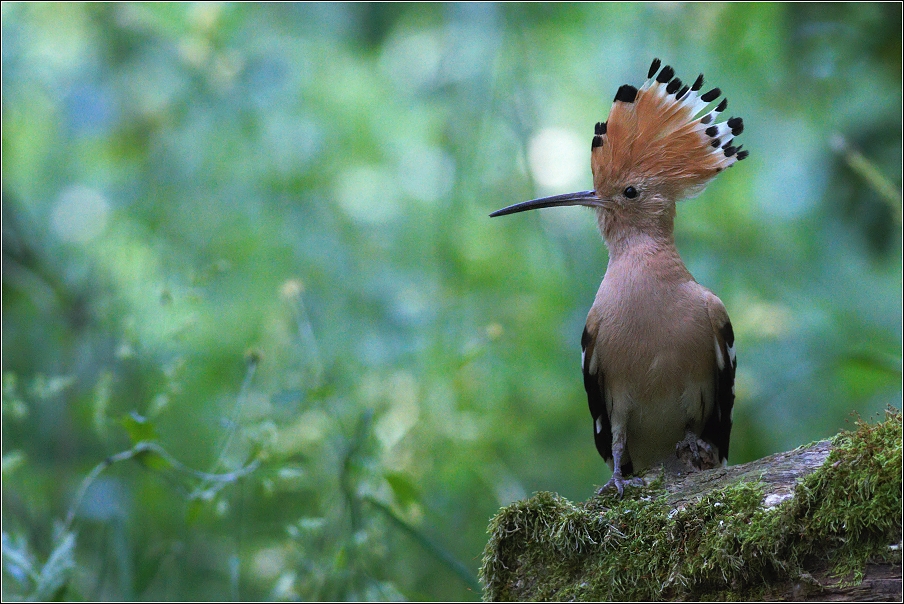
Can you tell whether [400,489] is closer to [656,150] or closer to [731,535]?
[731,535]

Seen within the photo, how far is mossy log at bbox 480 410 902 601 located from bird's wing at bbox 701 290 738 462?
81cm

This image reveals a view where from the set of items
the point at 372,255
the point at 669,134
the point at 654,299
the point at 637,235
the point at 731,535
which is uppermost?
the point at 372,255

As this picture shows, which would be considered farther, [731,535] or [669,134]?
[669,134]

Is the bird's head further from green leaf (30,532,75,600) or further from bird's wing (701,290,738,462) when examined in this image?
green leaf (30,532,75,600)

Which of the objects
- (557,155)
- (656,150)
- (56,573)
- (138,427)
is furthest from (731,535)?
(557,155)

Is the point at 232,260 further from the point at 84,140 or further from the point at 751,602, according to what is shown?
the point at 751,602

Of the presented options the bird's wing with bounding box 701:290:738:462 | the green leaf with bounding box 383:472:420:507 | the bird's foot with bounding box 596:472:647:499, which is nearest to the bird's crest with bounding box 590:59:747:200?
the bird's wing with bounding box 701:290:738:462

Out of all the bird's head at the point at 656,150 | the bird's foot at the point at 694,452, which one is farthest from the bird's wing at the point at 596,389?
the bird's head at the point at 656,150

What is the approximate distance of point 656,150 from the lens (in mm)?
3219

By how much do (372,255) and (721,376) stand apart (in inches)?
161

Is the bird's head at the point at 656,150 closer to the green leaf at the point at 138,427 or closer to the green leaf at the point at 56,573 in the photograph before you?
the green leaf at the point at 138,427

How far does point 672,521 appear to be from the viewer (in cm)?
205

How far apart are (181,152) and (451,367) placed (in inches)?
129

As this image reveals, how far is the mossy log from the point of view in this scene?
1.73 m
